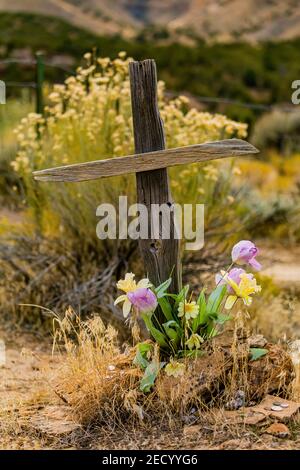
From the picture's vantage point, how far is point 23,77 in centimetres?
2461

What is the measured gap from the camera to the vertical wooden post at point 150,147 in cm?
435


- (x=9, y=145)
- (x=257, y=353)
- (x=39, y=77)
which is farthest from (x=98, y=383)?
(x=9, y=145)

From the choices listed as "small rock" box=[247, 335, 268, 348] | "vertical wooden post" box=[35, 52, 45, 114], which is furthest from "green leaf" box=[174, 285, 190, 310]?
"vertical wooden post" box=[35, 52, 45, 114]

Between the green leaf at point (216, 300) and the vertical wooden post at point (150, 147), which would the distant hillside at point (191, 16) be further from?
the green leaf at point (216, 300)

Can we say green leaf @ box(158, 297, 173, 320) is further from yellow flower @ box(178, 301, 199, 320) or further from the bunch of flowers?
yellow flower @ box(178, 301, 199, 320)

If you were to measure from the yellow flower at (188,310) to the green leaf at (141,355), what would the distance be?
208 millimetres

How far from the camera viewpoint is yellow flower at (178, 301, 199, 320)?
4.17m

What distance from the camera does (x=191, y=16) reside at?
59.8 metres

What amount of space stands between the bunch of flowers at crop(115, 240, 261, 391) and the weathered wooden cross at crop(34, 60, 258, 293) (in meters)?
0.14

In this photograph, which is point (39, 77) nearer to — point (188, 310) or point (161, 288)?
point (161, 288)

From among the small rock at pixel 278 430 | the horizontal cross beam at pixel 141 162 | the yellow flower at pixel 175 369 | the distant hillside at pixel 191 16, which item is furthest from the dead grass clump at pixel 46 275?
the distant hillside at pixel 191 16

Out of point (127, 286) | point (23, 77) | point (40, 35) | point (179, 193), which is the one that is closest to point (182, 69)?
point (23, 77)

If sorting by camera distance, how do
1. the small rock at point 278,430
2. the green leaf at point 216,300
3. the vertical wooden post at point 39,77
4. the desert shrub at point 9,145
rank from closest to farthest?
the small rock at point 278,430 → the green leaf at point 216,300 → the vertical wooden post at point 39,77 → the desert shrub at point 9,145

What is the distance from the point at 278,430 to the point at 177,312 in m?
0.76
